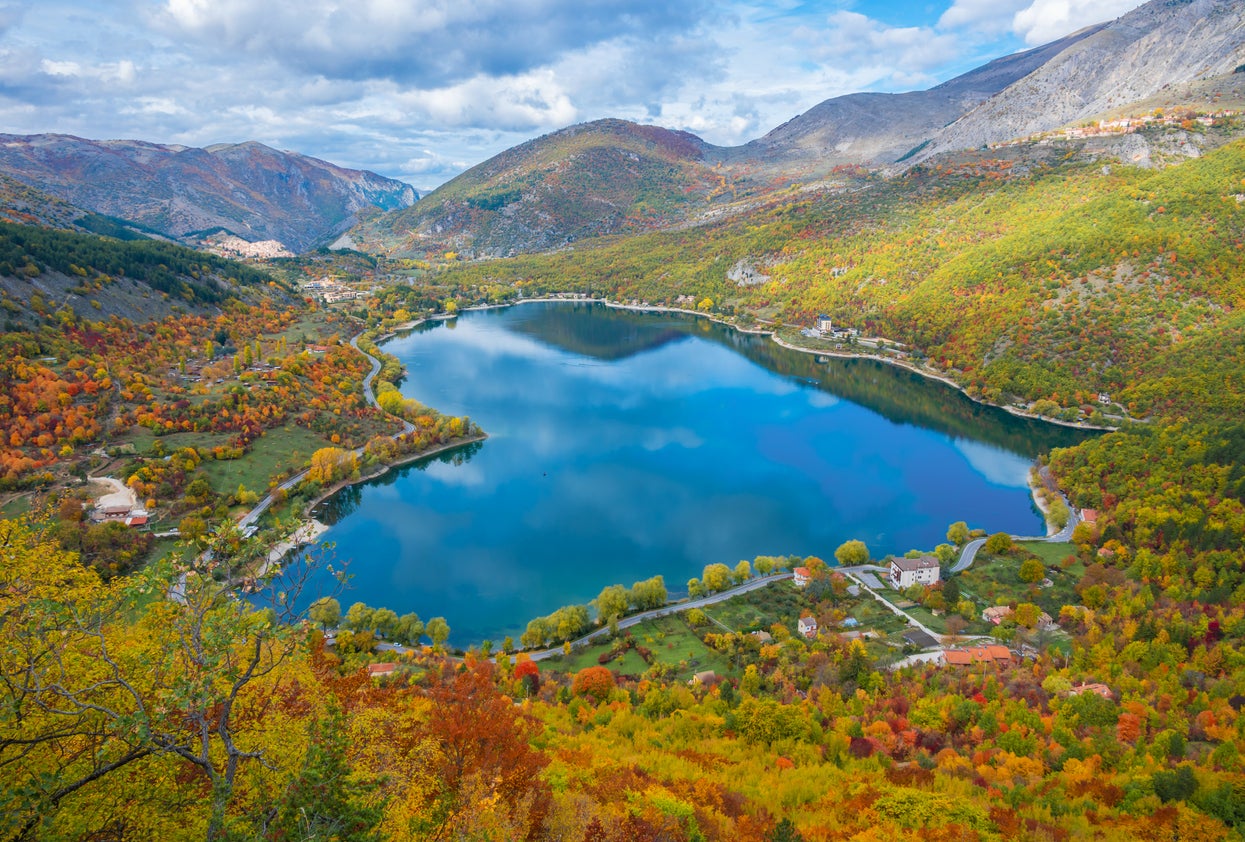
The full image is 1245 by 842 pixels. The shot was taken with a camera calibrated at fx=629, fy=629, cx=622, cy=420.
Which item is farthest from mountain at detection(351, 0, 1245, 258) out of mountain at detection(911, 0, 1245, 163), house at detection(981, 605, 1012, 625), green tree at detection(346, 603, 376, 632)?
green tree at detection(346, 603, 376, 632)

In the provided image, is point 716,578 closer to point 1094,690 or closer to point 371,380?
point 1094,690

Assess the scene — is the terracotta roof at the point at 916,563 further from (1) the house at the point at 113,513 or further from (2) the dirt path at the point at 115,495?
(2) the dirt path at the point at 115,495

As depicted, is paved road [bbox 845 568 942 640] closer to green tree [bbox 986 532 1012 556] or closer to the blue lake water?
the blue lake water

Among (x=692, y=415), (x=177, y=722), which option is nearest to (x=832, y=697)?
(x=177, y=722)

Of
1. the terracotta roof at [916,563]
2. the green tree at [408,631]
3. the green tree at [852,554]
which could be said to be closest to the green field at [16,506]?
the green tree at [408,631]

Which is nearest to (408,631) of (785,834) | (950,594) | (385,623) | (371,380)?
(385,623)

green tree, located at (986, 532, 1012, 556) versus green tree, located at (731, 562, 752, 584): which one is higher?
green tree, located at (986, 532, 1012, 556)
